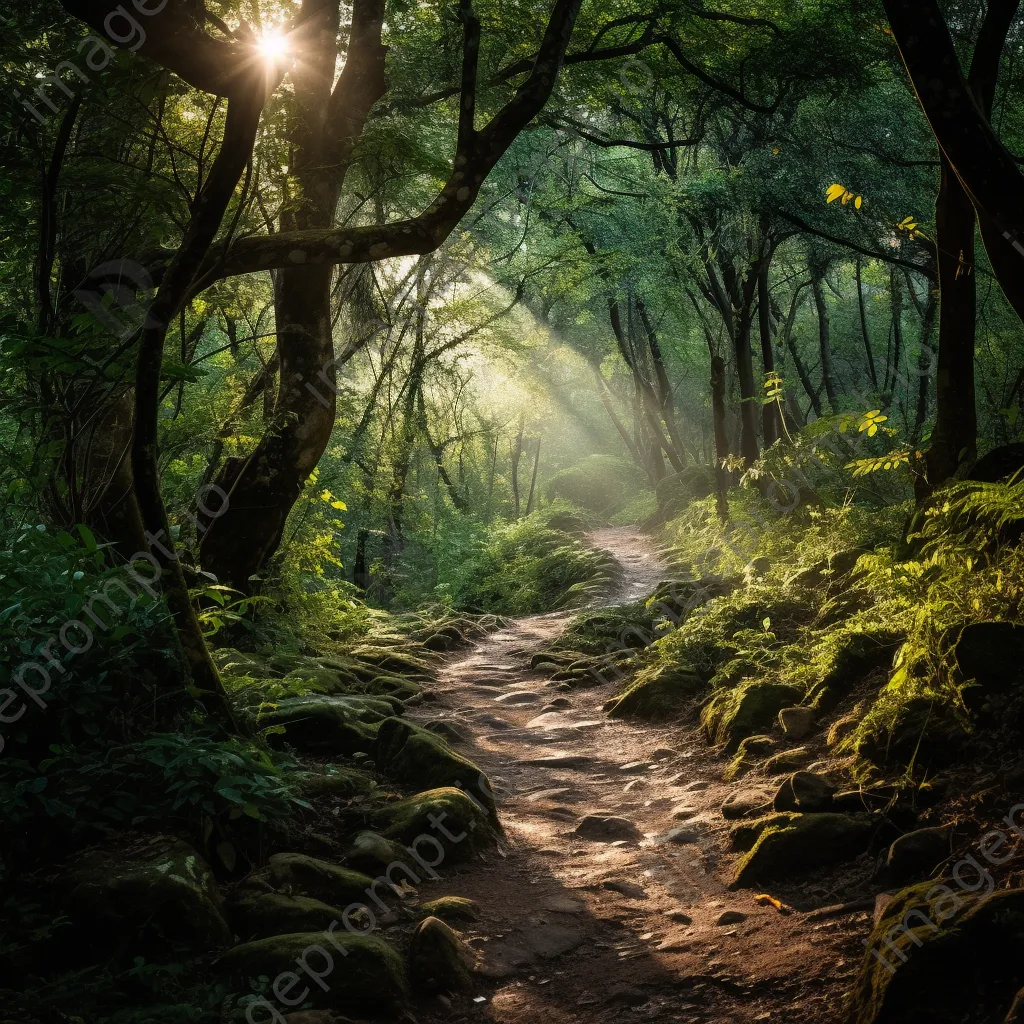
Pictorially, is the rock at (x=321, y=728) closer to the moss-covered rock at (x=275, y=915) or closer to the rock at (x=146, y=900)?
the moss-covered rock at (x=275, y=915)

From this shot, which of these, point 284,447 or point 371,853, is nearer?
point 371,853

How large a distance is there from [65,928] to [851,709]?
4.46m

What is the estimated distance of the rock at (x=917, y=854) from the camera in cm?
342

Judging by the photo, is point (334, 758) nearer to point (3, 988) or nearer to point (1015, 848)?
point (3, 988)

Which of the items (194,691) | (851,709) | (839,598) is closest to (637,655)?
(839,598)

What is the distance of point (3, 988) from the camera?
8.76ft

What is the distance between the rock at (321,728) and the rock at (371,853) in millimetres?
1382

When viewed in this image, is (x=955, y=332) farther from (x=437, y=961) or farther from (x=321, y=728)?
(x=437, y=961)

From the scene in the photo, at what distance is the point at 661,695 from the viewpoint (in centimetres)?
756

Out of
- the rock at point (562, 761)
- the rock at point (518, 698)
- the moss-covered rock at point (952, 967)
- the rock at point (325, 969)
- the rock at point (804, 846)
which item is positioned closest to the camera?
the moss-covered rock at point (952, 967)

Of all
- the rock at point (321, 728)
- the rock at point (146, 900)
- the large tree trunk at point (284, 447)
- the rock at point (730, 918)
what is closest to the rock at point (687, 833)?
the rock at point (730, 918)

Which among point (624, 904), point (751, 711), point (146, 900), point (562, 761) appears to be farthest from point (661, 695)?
point (146, 900)

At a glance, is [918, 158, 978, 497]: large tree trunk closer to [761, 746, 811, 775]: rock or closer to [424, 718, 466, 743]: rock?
[761, 746, 811, 775]: rock

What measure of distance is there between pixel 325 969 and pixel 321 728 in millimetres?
2896
